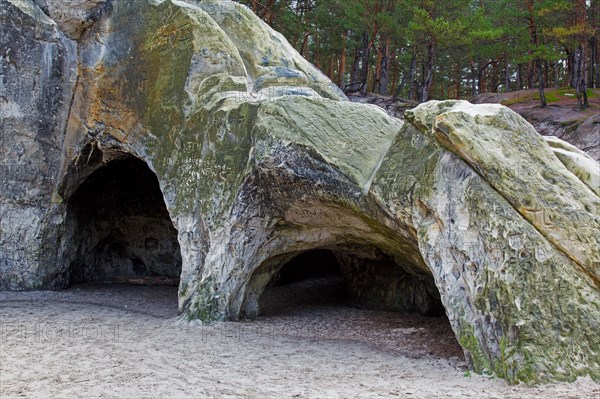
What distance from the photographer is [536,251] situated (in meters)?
5.56

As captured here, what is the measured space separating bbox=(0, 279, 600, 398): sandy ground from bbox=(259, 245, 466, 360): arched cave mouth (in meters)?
0.04

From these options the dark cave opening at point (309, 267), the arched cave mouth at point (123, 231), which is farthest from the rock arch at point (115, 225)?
the dark cave opening at point (309, 267)

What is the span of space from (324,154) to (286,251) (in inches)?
89.2

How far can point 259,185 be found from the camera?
8.24m

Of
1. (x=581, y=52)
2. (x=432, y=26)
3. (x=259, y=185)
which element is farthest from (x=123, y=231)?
(x=581, y=52)

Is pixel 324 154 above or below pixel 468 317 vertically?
above

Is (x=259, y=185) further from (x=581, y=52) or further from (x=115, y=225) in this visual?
(x=581, y=52)

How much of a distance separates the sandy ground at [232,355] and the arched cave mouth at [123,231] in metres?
2.37

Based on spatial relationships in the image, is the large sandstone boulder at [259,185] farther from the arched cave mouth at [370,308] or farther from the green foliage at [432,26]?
the green foliage at [432,26]

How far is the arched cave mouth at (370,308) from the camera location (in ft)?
25.9

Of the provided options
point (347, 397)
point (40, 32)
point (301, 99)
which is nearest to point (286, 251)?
point (301, 99)

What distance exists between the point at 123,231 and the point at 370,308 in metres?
6.67

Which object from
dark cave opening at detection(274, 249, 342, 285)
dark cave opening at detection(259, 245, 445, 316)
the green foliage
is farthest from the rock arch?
the green foliage

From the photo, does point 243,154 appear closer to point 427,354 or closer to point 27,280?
point 427,354
